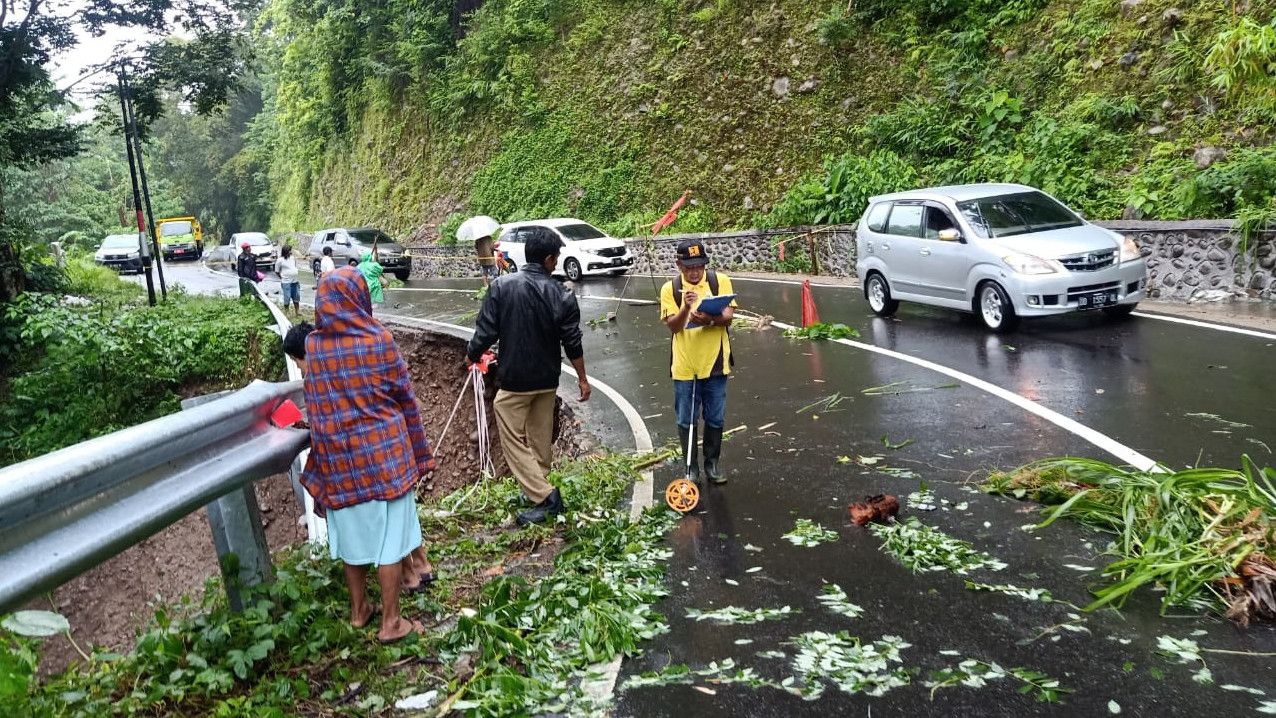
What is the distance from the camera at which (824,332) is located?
13.1 meters

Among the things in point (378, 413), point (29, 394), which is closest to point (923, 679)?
point (378, 413)

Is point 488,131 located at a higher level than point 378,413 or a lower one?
higher

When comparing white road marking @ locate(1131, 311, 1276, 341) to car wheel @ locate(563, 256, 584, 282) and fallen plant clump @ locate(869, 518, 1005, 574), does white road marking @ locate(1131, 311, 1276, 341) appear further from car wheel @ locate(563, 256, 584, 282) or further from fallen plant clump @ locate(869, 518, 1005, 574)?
car wheel @ locate(563, 256, 584, 282)

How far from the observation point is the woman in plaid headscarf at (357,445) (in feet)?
14.7

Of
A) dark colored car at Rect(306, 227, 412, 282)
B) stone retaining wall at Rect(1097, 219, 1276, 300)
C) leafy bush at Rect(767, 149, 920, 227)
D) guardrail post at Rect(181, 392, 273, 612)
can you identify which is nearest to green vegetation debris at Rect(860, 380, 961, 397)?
stone retaining wall at Rect(1097, 219, 1276, 300)

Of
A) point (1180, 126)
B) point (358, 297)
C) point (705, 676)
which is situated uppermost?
point (1180, 126)

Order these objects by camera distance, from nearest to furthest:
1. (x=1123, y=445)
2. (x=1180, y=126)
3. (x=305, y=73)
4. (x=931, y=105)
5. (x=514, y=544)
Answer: (x=514, y=544), (x=1123, y=445), (x=1180, y=126), (x=931, y=105), (x=305, y=73)

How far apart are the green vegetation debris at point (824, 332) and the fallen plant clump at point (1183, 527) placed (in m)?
6.93

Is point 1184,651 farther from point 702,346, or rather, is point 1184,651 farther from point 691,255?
point 691,255

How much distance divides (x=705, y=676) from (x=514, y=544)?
2.32 m

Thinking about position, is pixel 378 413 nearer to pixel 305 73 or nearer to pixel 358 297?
pixel 358 297

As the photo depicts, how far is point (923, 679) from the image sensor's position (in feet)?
12.9

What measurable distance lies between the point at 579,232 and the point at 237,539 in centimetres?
2301

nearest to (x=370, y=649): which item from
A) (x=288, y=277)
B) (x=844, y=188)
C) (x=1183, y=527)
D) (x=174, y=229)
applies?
(x=1183, y=527)
